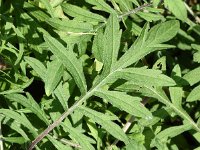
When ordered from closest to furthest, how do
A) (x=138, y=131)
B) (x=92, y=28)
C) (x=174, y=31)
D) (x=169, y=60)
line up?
(x=174, y=31), (x=92, y=28), (x=138, y=131), (x=169, y=60)

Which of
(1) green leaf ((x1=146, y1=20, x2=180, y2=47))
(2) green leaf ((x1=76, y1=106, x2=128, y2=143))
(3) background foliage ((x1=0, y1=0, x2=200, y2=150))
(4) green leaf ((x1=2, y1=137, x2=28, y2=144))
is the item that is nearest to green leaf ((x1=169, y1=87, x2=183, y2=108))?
(3) background foliage ((x1=0, y1=0, x2=200, y2=150))

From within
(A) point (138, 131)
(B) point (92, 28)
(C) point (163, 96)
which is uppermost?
(B) point (92, 28)

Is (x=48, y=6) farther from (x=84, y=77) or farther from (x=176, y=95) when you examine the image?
(x=176, y=95)

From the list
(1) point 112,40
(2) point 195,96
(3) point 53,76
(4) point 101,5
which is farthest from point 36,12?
(2) point 195,96

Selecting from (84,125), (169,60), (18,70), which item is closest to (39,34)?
(18,70)

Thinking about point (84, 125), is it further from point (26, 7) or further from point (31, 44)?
point (26, 7)

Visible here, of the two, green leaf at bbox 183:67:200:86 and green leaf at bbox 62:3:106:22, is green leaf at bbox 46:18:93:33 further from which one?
green leaf at bbox 183:67:200:86

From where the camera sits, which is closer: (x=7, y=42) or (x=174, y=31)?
(x=174, y=31)
